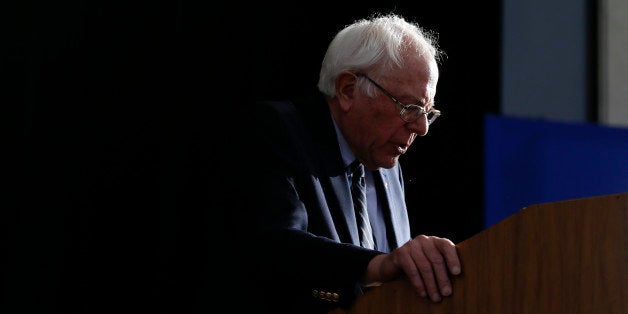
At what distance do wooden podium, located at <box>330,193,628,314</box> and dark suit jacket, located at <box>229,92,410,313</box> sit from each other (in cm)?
24

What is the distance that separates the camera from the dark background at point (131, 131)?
2361 millimetres

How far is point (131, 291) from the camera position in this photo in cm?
252

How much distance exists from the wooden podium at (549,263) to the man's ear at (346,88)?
0.80 m

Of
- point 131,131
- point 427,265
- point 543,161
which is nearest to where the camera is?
point 427,265

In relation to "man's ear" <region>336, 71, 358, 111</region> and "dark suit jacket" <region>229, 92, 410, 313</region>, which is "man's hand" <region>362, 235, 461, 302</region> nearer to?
"dark suit jacket" <region>229, 92, 410, 313</region>

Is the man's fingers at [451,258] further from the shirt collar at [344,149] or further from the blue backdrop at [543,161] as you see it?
the blue backdrop at [543,161]

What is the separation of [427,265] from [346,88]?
824mm

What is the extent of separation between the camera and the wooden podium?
1131mm

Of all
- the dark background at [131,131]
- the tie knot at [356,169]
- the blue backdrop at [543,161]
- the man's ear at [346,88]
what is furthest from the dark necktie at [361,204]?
the blue backdrop at [543,161]

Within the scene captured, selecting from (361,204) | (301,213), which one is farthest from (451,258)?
(361,204)

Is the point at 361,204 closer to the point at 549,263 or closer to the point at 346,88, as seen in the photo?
the point at 346,88

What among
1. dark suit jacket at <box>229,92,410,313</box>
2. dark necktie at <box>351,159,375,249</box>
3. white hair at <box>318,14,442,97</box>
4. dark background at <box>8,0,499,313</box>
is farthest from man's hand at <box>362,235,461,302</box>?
dark background at <box>8,0,499,313</box>

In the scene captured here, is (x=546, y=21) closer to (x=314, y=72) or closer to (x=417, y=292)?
(x=314, y=72)

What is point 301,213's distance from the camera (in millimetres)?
1688
